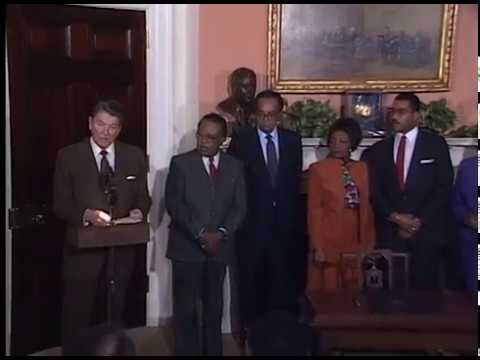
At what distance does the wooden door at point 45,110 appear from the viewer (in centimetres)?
414

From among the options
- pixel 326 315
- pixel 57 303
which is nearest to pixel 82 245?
pixel 57 303

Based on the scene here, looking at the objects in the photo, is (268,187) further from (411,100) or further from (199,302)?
(411,100)

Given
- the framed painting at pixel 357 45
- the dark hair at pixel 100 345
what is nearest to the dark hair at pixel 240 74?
the framed painting at pixel 357 45

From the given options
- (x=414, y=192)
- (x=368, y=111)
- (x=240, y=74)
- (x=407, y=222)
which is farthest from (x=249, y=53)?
(x=407, y=222)

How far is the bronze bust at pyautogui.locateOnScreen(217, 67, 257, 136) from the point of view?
4.75 metres

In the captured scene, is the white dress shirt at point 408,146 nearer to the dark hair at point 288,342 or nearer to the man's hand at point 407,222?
the man's hand at point 407,222

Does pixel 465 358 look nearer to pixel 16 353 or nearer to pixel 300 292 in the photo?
pixel 300 292

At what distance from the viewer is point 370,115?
194 inches

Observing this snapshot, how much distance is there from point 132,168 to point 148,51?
0.99 m

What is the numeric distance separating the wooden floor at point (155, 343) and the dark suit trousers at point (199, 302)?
4.5 inches

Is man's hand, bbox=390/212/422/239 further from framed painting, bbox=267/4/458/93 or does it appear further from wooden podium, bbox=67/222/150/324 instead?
wooden podium, bbox=67/222/150/324

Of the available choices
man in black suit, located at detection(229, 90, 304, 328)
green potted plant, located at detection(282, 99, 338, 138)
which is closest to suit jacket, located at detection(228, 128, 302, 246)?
man in black suit, located at detection(229, 90, 304, 328)

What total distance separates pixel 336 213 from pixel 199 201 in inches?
28.1

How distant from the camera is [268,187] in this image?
435cm
